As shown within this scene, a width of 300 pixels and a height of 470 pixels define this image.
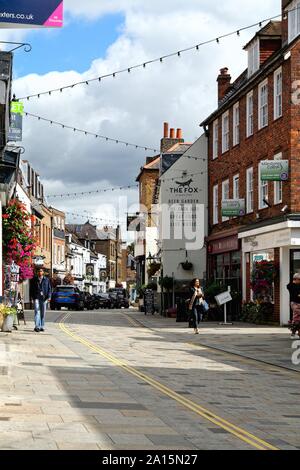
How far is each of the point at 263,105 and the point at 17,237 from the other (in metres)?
10.8

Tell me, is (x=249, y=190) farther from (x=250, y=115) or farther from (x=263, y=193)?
(x=250, y=115)

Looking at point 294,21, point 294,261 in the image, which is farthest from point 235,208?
point 294,21

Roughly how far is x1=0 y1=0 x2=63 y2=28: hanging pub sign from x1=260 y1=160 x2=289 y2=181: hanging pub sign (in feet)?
49.8

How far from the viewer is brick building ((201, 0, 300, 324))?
2781 cm

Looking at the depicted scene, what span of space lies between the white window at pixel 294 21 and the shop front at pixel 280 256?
21.9 feet

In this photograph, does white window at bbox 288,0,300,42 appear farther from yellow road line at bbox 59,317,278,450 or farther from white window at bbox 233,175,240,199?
yellow road line at bbox 59,317,278,450

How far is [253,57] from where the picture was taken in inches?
1299

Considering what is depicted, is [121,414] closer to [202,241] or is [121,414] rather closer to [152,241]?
[202,241]

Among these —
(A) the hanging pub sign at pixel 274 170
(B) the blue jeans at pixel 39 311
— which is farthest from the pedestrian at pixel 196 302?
(A) the hanging pub sign at pixel 274 170

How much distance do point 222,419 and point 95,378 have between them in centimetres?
387

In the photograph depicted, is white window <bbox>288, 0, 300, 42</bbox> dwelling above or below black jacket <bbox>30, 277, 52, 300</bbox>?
above

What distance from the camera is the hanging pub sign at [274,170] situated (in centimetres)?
2750

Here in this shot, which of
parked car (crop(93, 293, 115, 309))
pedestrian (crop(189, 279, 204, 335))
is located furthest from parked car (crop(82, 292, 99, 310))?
pedestrian (crop(189, 279, 204, 335))

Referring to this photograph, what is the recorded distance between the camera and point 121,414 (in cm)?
907
